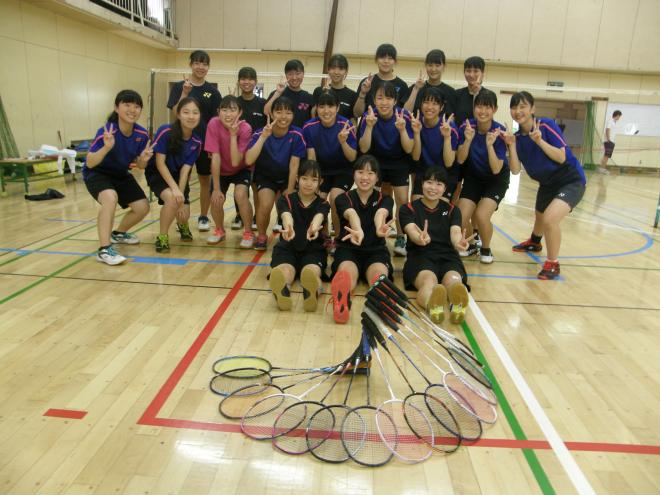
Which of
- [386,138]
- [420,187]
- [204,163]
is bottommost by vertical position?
[420,187]

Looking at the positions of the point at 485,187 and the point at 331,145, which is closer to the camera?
Result: the point at 331,145

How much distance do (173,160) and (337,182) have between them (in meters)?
2.16

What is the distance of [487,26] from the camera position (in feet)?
61.7

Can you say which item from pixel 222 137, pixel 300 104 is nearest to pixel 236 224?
pixel 222 137

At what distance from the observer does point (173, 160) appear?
6531 millimetres

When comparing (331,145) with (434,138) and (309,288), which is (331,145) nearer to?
(434,138)

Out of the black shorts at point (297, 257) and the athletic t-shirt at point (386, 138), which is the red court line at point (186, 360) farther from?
the athletic t-shirt at point (386, 138)

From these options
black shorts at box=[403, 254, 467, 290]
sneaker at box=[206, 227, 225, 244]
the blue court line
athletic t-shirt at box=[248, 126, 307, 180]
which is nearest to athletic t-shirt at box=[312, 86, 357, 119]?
athletic t-shirt at box=[248, 126, 307, 180]

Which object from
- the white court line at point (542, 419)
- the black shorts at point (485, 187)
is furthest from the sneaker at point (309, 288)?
the black shorts at point (485, 187)

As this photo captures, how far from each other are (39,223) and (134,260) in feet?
8.92

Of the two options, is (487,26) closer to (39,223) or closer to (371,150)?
(371,150)

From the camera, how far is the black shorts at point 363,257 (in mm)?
5078

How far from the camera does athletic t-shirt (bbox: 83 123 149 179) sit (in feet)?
19.6

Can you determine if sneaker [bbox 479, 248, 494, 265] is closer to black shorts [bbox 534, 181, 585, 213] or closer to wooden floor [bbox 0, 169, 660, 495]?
wooden floor [bbox 0, 169, 660, 495]
